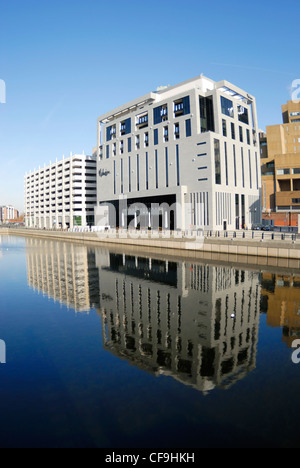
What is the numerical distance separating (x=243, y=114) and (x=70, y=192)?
74.2m

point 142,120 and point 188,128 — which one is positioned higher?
point 142,120

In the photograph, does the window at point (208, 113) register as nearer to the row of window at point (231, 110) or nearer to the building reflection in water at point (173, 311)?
the row of window at point (231, 110)

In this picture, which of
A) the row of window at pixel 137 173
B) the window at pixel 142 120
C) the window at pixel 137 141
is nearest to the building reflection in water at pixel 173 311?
the row of window at pixel 137 173

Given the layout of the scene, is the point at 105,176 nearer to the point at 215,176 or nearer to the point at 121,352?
the point at 215,176

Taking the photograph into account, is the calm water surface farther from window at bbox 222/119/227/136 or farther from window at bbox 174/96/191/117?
window at bbox 174/96/191/117

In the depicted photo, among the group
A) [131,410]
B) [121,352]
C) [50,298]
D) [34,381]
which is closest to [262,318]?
[121,352]

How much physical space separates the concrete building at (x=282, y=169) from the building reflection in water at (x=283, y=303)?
35574 mm

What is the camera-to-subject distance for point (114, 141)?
86.8 m

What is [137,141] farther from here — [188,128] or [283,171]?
[283,171]

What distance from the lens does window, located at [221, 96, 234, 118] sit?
66750 millimetres

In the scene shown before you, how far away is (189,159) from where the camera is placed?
6550cm

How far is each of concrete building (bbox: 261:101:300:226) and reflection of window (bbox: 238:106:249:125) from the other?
1462 cm

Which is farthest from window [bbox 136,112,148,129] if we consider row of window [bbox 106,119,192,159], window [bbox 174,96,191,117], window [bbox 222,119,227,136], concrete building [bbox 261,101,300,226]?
concrete building [bbox 261,101,300,226]

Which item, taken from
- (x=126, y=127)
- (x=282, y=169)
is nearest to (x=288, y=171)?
(x=282, y=169)
